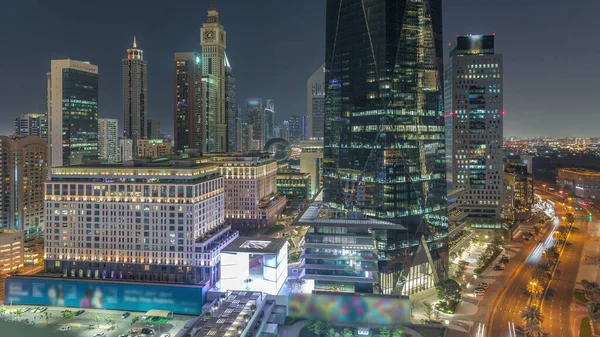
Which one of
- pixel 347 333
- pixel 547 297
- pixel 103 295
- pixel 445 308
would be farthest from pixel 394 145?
pixel 103 295

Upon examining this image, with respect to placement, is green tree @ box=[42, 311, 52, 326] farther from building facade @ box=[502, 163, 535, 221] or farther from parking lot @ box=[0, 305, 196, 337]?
building facade @ box=[502, 163, 535, 221]

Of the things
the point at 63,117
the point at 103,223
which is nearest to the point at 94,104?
the point at 63,117

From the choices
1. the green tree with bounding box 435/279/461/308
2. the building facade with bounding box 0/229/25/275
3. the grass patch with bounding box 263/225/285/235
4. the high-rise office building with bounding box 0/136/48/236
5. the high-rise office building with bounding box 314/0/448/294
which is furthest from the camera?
the grass patch with bounding box 263/225/285/235

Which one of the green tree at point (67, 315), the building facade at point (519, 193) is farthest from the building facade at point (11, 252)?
the building facade at point (519, 193)

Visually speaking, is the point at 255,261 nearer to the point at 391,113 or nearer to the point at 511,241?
the point at 391,113

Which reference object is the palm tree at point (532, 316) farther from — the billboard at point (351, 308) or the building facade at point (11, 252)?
the building facade at point (11, 252)

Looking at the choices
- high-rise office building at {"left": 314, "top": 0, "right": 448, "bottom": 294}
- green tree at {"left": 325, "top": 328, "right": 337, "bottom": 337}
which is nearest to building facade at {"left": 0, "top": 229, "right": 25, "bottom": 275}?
high-rise office building at {"left": 314, "top": 0, "right": 448, "bottom": 294}
